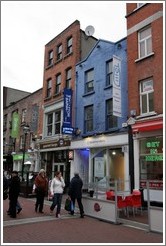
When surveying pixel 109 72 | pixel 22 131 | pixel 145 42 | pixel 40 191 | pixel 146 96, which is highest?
pixel 145 42

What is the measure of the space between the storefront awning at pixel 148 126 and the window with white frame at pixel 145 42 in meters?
3.93

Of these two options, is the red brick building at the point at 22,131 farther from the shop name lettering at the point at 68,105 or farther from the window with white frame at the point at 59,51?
the shop name lettering at the point at 68,105

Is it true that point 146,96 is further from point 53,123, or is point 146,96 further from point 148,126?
point 53,123

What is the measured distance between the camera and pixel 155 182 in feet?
44.0

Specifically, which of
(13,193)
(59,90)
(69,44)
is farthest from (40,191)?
(69,44)

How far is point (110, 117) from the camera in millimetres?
17438

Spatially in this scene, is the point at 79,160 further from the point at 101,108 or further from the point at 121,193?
the point at 121,193

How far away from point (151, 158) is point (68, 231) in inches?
279

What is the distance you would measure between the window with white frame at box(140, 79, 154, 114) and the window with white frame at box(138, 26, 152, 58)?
1572 mm

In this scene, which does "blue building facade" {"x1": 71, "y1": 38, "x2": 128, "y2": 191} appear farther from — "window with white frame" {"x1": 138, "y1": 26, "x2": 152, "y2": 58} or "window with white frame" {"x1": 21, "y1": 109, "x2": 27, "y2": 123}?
"window with white frame" {"x1": 21, "y1": 109, "x2": 27, "y2": 123}

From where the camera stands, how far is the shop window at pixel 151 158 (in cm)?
1361

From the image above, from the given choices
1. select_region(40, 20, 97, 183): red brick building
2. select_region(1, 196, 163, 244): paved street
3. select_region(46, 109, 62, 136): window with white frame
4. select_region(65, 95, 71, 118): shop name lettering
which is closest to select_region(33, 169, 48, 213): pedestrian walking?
select_region(1, 196, 163, 244): paved street

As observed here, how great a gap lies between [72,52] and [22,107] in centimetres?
1111

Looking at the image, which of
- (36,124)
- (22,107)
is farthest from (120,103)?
(22,107)
